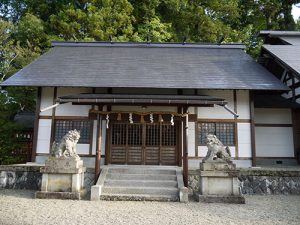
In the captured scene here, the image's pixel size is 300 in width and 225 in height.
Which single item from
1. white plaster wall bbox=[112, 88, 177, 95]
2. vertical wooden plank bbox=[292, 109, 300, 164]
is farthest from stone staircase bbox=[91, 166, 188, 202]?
vertical wooden plank bbox=[292, 109, 300, 164]

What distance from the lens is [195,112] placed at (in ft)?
38.3

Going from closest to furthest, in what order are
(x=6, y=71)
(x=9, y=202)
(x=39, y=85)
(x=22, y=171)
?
(x=9, y=202) < (x=22, y=171) < (x=39, y=85) < (x=6, y=71)

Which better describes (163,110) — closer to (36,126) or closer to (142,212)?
(36,126)

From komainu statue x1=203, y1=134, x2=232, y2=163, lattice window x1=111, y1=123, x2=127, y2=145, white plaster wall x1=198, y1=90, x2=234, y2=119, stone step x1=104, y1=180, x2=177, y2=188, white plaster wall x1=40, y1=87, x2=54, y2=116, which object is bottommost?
stone step x1=104, y1=180, x2=177, y2=188

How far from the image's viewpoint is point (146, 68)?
12.8 m

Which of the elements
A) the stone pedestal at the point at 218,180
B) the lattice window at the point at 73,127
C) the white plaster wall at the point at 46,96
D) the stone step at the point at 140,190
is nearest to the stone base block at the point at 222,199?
the stone pedestal at the point at 218,180

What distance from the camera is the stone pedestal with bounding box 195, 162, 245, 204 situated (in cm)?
816

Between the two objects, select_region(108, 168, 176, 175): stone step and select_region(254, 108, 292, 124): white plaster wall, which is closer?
select_region(108, 168, 176, 175): stone step

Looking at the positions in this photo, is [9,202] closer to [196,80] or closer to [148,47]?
[196,80]

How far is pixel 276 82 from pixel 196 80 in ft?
11.3

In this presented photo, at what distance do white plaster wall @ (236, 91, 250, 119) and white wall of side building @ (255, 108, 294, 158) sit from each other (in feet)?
5.64

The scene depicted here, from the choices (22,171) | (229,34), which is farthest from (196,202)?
(229,34)

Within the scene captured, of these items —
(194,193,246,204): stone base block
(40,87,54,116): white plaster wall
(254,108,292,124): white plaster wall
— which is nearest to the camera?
(194,193,246,204): stone base block

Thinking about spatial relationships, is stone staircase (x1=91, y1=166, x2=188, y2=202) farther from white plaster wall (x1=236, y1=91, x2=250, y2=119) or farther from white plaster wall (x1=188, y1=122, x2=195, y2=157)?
white plaster wall (x1=236, y1=91, x2=250, y2=119)
